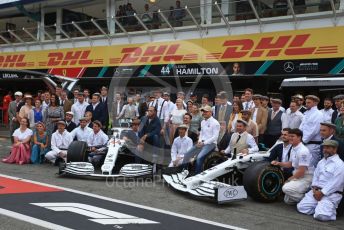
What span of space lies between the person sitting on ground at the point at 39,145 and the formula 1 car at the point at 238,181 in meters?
4.09

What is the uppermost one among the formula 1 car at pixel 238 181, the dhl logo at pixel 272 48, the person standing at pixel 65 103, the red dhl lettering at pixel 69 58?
the red dhl lettering at pixel 69 58

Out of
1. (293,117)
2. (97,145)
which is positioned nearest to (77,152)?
(97,145)

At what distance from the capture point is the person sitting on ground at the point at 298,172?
7.02m

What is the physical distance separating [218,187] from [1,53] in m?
23.8

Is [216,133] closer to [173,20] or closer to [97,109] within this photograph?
[97,109]

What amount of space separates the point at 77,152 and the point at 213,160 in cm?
308

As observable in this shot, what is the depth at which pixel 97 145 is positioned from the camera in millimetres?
10289

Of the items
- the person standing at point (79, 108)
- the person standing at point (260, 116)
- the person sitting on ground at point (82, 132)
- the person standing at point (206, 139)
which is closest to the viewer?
→ the person standing at point (206, 139)

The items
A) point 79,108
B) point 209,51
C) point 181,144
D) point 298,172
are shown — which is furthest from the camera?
point 209,51

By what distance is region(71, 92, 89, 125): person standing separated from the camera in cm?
1199

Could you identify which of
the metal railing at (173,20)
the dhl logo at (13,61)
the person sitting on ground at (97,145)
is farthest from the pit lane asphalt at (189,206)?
the dhl logo at (13,61)

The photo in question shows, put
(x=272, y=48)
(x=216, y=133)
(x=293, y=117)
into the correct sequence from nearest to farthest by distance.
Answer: (x=293, y=117), (x=216, y=133), (x=272, y=48)

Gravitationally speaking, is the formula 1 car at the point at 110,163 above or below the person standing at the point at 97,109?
below

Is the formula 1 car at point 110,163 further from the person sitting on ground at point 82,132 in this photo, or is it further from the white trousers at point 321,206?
the white trousers at point 321,206
